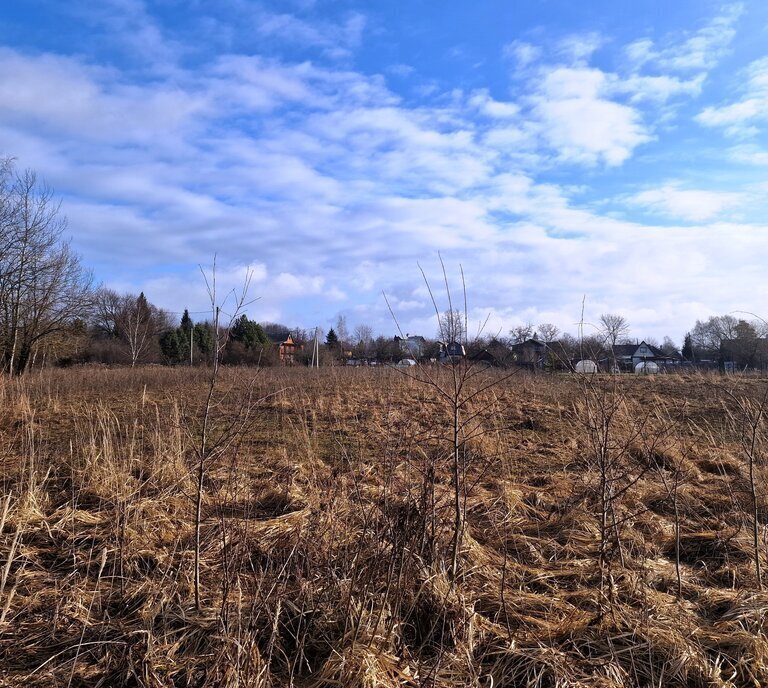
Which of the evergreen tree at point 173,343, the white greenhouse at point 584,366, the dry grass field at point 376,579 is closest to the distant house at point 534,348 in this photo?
the white greenhouse at point 584,366

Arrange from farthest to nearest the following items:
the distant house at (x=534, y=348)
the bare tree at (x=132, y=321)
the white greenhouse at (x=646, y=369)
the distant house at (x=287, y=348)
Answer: the bare tree at (x=132, y=321), the distant house at (x=287, y=348), the white greenhouse at (x=646, y=369), the distant house at (x=534, y=348)

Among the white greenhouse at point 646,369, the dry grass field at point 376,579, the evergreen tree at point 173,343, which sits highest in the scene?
the evergreen tree at point 173,343

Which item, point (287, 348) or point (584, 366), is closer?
point (584, 366)

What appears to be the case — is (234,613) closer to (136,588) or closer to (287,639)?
(287,639)

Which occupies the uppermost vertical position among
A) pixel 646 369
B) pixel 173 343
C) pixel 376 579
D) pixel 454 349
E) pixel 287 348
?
pixel 173 343

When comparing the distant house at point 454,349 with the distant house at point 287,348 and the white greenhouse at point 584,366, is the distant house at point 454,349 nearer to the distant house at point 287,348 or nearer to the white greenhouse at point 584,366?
the white greenhouse at point 584,366

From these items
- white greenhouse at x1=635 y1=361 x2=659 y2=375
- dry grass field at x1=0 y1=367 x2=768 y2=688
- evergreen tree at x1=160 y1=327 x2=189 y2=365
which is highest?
evergreen tree at x1=160 y1=327 x2=189 y2=365

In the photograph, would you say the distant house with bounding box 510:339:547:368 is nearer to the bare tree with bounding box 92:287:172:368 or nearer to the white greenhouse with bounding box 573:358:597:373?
the white greenhouse with bounding box 573:358:597:373

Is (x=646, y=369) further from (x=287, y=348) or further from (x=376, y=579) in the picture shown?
(x=287, y=348)

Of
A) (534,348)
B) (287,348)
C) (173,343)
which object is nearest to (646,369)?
(534,348)

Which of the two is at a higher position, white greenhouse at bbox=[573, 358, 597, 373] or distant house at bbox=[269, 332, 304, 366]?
distant house at bbox=[269, 332, 304, 366]

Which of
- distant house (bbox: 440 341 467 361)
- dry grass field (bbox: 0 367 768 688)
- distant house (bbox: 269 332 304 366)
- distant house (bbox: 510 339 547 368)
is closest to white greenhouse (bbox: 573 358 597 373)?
dry grass field (bbox: 0 367 768 688)

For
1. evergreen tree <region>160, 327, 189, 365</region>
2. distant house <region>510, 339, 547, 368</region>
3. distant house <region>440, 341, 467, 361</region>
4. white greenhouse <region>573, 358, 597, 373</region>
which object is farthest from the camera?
evergreen tree <region>160, 327, 189, 365</region>

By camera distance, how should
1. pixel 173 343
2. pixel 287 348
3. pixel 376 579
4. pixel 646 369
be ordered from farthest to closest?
pixel 173 343 → pixel 287 348 → pixel 646 369 → pixel 376 579
